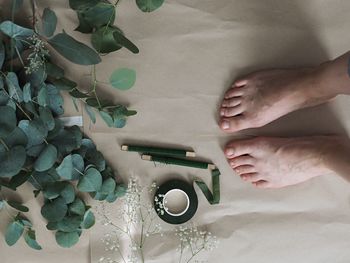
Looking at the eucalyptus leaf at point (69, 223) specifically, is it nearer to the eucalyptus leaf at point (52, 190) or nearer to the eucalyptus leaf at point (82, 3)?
the eucalyptus leaf at point (52, 190)

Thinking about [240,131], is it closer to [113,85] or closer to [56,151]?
[113,85]

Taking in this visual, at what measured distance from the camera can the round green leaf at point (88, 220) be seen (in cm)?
102

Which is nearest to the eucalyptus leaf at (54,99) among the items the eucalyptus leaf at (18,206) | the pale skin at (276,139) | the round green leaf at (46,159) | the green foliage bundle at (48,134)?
the green foliage bundle at (48,134)

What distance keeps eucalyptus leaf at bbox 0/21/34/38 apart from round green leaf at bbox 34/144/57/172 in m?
0.23

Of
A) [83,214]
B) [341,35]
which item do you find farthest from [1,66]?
[341,35]

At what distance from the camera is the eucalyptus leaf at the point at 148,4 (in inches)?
37.8

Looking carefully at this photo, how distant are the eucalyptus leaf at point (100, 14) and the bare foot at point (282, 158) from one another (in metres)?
0.36

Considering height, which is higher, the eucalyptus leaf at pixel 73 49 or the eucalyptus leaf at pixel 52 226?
the eucalyptus leaf at pixel 73 49

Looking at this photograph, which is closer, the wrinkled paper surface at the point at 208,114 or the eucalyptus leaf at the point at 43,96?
the eucalyptus leaf at the point at 43,96

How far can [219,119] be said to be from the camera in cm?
106

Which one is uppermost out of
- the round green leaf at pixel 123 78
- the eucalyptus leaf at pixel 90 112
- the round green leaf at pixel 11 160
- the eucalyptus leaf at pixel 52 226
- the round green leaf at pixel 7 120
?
the round green leaf at pixel 123 78

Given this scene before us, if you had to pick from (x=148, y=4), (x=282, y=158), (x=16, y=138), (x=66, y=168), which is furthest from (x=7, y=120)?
(x=282, y=158)

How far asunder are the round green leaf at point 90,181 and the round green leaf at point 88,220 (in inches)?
2.6

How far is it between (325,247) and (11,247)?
669 mm
